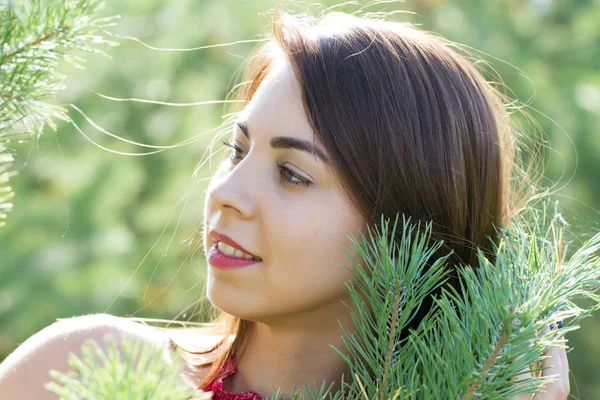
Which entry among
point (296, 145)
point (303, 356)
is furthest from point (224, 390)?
point (296, 145)

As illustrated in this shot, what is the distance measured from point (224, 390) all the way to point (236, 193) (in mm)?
286

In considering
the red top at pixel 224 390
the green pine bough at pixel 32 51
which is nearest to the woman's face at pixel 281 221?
the red top at pixel 224 390

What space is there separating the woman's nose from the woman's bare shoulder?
26 centimetres

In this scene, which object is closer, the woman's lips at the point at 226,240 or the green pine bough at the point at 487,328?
the green pine bough at the point at 487,328

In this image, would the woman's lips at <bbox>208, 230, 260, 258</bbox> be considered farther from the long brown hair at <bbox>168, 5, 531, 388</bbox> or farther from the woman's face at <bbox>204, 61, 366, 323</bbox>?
the long brown hair at <bbox>168, 5, 531, 388</bbox>

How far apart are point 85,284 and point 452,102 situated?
4.31 ft

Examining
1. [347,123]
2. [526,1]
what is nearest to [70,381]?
[347,123]

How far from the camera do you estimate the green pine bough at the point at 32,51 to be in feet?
1.52

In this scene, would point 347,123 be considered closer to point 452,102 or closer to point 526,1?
point 452,102

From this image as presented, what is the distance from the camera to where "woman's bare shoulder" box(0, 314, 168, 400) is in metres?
0.91

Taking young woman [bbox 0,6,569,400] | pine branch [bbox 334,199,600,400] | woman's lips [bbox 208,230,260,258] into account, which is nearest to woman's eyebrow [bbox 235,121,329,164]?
young woman [bbox 0,6,569,400]

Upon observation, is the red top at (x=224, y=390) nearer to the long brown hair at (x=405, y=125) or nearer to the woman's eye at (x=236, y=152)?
the long brown hair at (x=405, y=125)

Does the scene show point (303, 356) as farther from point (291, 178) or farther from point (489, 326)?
point (489, 326)

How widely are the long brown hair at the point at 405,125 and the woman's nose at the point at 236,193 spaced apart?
96 millimetres
